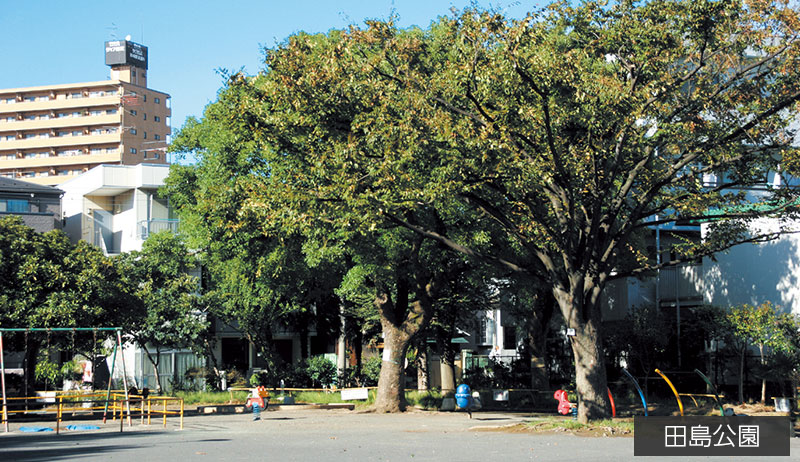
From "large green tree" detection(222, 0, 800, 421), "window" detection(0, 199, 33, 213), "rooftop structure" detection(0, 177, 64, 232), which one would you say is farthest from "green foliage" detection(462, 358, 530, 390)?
"window" detection(0, 199, 33, 213)

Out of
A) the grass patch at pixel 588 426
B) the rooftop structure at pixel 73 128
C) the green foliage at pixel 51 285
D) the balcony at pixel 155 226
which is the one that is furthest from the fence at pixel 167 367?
the rooftop structure at pixel 73 128

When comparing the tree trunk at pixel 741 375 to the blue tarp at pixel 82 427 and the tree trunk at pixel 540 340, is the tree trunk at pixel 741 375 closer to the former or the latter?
the tree trunk at pixel 540 340

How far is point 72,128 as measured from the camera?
4114 inches

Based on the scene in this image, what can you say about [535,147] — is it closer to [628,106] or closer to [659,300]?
[628,106]

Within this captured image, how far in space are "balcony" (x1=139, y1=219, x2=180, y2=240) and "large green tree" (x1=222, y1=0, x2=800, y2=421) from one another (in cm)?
2896

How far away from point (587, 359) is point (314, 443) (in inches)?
272

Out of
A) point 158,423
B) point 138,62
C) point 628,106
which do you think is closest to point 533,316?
point 158,423

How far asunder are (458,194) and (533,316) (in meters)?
18.4

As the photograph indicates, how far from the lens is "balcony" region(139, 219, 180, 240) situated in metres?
49.1

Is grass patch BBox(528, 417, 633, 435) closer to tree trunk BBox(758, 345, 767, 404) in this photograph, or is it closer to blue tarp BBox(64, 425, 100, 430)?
tree trunk BBox(758, 345, 767, 404)

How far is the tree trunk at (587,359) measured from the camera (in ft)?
66.4

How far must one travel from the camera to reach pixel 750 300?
3378 cm

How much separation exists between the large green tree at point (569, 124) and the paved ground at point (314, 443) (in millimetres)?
3967

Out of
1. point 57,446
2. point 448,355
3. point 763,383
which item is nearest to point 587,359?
point 57,446
